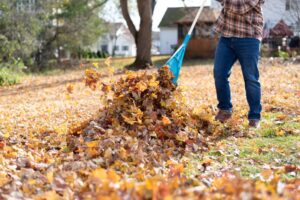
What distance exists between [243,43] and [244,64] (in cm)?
22

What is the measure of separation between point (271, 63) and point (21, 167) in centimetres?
1504

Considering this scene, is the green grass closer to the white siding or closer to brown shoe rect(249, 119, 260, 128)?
brown shoe rect(249, 119, 260, 128)

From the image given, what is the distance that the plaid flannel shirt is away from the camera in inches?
189

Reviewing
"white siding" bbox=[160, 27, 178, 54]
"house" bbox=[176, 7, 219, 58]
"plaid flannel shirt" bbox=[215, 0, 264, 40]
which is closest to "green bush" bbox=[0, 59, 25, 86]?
"plaid flannel shirt" bbox=[215, 0, 264, 40]

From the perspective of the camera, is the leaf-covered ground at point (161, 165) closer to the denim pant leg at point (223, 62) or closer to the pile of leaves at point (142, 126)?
the pile of leaves at point (142, 126)

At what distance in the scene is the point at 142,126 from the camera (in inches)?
176

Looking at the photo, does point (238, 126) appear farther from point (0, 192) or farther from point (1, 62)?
point (1, 62)

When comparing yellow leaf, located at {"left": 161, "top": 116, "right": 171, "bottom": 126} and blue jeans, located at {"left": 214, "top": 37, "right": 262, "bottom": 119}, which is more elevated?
blue jeans, located at {"left": 214, "top": 37, "right": 262, "bottom": 119}

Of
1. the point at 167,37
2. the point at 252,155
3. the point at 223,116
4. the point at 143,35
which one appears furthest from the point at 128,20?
the point at 167,37

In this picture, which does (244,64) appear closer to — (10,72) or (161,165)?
(161,165)

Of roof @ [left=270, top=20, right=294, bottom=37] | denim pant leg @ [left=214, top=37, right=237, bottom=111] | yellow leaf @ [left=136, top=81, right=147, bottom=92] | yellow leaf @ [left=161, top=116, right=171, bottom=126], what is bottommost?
yellow leaf @ [left=161, top=116, right=171, bottom=126]

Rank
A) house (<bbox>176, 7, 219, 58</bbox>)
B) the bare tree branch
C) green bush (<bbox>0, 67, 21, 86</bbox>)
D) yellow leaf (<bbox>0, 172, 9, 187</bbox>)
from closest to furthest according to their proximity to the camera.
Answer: yellow leaf (<bbox>0, 172, 9, 187</bbox>), green bush (<bbox>0, 67, 21, 86</bbox>), the bare tree branch, house (<bbox>176, 7, 219, 58</bbox>)

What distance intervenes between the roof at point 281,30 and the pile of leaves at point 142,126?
26925 mm

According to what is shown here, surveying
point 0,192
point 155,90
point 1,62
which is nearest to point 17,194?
point 0,192
